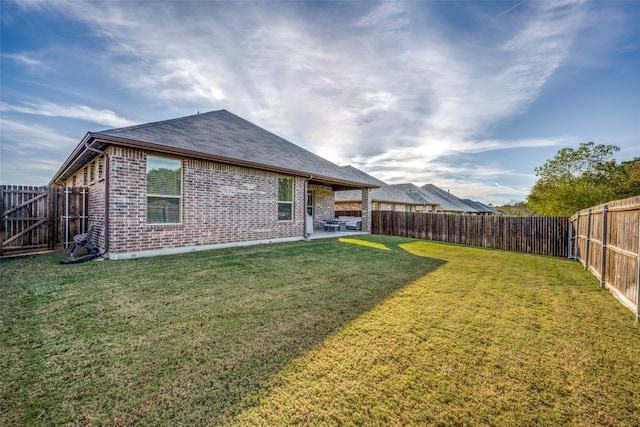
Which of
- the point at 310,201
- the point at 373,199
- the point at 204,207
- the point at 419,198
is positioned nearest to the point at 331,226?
the point at 310,201

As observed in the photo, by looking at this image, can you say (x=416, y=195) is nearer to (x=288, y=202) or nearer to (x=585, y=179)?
(x=585, y=179)

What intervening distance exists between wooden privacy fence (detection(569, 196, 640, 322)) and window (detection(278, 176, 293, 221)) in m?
9.35

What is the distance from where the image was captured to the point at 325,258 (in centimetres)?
746

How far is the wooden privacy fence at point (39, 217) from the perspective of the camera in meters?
7.29

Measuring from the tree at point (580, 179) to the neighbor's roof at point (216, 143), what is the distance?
1858 cm

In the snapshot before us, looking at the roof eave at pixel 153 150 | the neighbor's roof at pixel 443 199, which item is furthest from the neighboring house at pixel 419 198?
the roof eave at pixel 153 150

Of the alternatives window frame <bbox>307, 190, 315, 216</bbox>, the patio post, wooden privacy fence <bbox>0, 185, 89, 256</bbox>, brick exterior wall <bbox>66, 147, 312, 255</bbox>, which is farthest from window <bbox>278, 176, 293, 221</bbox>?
wooden privacy fence <bbox>0, 185, 89, 256</bbox>

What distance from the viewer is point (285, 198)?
11.0 meters

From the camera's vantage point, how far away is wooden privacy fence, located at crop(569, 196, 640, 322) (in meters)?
3.99

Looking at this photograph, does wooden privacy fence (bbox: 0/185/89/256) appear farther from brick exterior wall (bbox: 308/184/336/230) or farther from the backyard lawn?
brick exterior wall (bbox: 308/184/336/230)

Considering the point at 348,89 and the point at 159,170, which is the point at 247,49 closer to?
the point at 348,89

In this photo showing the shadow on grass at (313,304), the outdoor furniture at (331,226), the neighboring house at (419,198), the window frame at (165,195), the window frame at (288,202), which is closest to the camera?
the shadow on grass at (313,304)

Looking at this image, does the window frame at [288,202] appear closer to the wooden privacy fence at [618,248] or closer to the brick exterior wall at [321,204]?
the brick exterior wall at [321,204]

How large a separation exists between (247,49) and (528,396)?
425 inches
